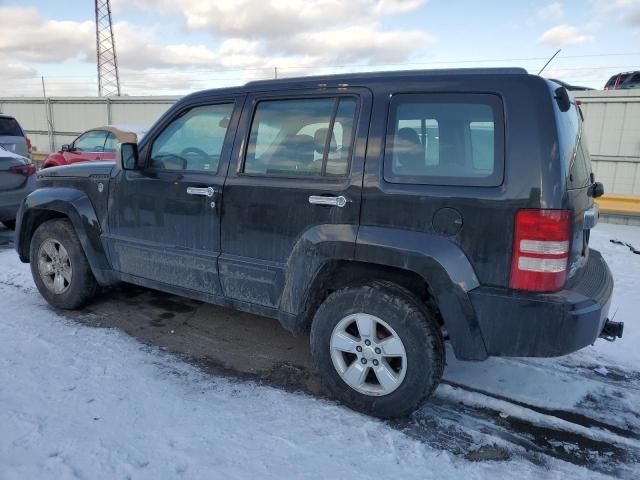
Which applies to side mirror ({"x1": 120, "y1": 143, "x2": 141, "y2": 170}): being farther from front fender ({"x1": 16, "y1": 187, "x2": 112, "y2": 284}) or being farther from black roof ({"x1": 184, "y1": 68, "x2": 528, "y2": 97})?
black roof ({"x1": 184, "y1": 68, "x2": 528, "y2": 97})

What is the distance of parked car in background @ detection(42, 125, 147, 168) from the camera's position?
11.0 metres

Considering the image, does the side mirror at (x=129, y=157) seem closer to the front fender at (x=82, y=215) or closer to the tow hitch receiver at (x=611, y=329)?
the front fender at (x=82, y=215)

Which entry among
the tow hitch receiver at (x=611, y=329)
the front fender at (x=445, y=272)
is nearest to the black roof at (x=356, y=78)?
the front fender at (x=445, y=272)

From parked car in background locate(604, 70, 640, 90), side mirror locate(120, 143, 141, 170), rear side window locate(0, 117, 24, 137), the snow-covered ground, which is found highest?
parked car in background locate(604, 70, 640, 90)

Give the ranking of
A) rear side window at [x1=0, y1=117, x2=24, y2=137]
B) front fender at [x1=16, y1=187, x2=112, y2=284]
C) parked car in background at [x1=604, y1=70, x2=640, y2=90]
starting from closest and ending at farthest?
front fender at [x1=16, y1=187, x2=112, y2=284] < rear side window at [x1=0, y1=117, x2=24, y2=137] < parked car in background at [x1=604, y1=70, x2=640, y2=90]

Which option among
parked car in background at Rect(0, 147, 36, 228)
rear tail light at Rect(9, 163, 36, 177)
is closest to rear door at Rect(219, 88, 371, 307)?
parked car in background at Rect(0, 147, 36, 228)

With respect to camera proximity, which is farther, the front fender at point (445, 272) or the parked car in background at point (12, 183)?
the parked car in background at point (12, 183)

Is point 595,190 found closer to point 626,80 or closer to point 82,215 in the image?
point 82,215

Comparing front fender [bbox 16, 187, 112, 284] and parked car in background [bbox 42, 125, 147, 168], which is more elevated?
parked car in background [bbox 42, 125, 147, 168]

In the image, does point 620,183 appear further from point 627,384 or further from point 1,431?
point 1,431

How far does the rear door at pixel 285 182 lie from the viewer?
2.87 m

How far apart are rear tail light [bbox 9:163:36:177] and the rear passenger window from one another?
17.2ft

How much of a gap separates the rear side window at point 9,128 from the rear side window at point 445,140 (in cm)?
1086

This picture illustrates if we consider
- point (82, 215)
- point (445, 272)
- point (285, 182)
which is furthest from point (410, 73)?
point (82, 215)
